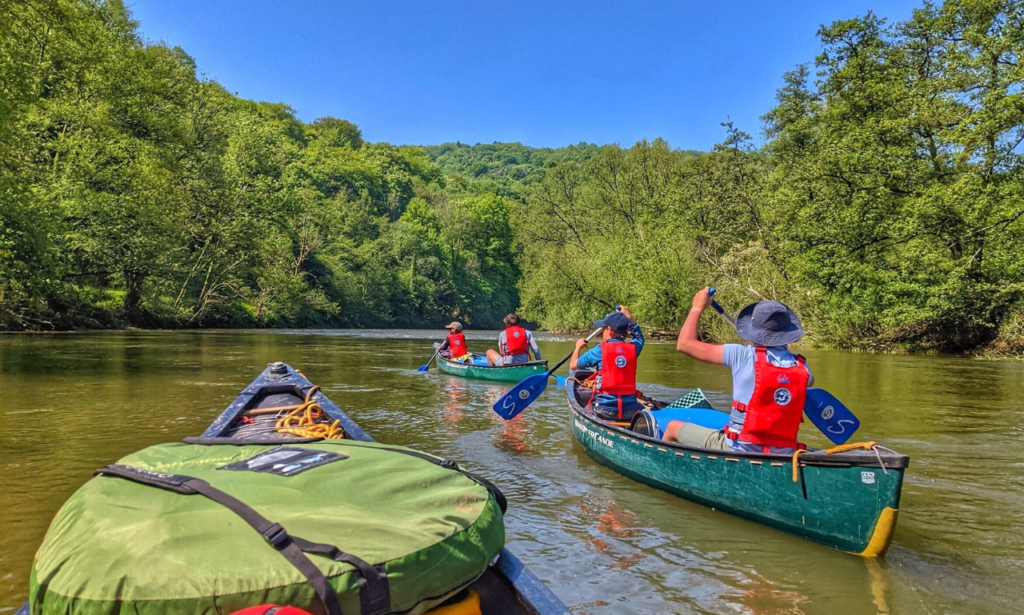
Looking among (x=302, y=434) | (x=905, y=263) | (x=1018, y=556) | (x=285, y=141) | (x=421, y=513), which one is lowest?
(x=1018, y=556)

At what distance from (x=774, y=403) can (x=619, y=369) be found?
2584 mm

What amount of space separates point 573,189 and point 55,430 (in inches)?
1732

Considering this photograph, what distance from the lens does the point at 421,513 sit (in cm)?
236

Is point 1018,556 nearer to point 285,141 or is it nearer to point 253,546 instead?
point 253,546

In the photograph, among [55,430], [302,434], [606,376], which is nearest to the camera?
[302,434]

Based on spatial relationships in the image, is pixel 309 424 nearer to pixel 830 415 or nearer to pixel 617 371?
pixel 617 371

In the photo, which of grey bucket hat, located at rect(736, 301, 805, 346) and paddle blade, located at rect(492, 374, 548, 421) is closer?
grey bucket hat, located at rect(736, 301, 805, 346)

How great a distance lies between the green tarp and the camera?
6.19ft

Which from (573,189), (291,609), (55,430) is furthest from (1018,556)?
(573,189)

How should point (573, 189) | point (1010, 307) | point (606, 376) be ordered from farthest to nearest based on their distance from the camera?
1. point (573, 189)
2. point (1010, 307)
3. point (606, 376)

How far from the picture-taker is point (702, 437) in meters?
5.51

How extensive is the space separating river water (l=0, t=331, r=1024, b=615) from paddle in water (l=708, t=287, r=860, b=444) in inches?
30.0

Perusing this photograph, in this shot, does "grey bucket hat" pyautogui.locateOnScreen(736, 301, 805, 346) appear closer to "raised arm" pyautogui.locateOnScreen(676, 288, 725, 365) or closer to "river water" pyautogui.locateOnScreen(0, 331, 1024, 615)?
"raised arm" pyautogui.locateOnScreen(676, 288, 725, 365)

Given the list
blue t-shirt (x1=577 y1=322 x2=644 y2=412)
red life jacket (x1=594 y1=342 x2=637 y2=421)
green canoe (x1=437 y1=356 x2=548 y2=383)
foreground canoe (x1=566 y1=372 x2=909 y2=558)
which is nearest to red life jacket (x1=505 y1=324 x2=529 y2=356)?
green canoe (x1=437 y1=356 x2=548 y2=383)
